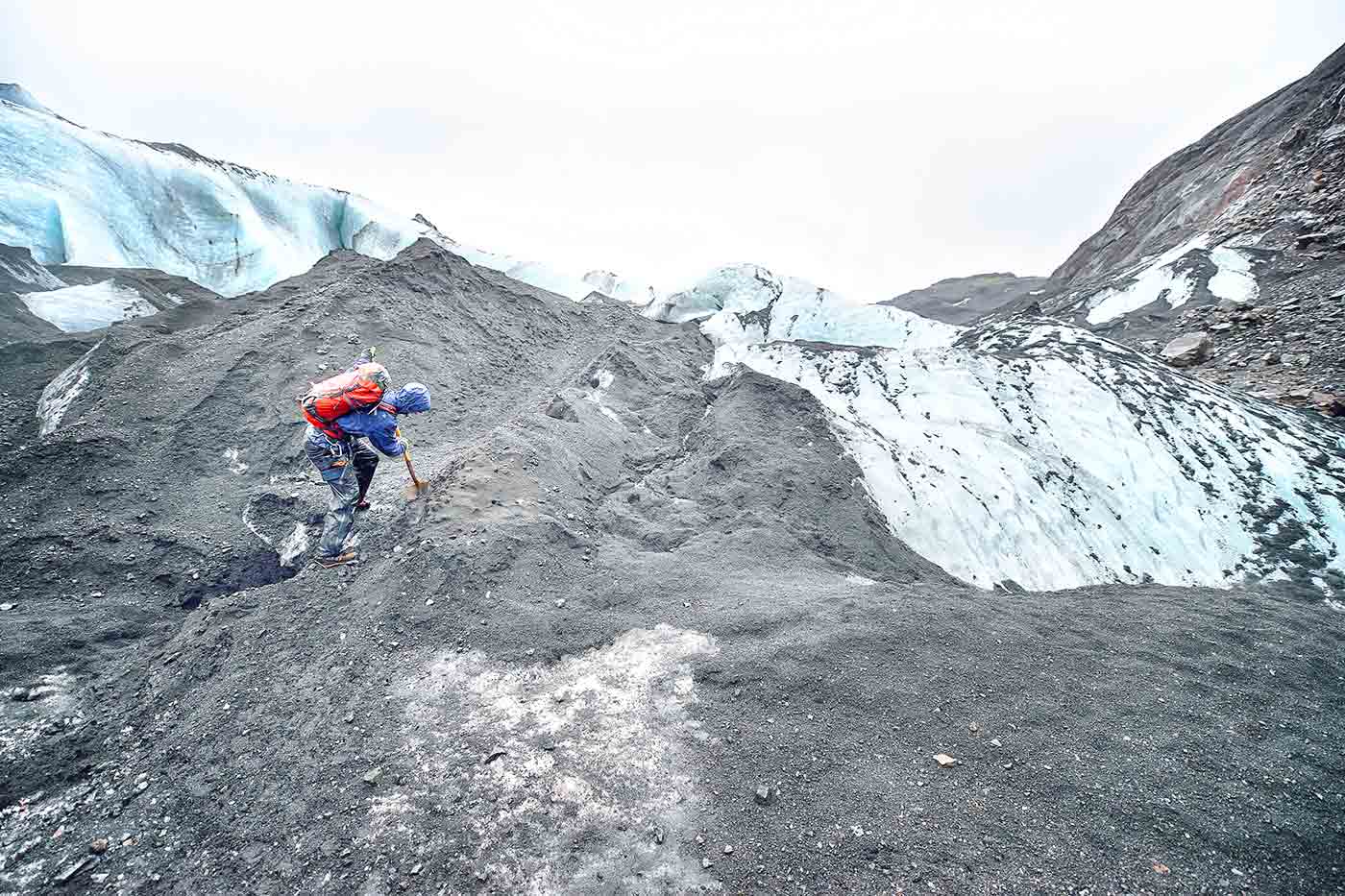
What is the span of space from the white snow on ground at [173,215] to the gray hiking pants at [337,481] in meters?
16.6

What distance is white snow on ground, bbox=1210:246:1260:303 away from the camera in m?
12.7

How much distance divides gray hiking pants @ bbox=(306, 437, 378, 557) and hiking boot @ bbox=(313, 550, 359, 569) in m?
0.02

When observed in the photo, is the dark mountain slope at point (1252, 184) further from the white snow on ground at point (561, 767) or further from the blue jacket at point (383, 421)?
the blue jacket at point (383, 421)

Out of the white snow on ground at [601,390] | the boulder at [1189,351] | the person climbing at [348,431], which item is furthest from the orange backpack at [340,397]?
the boulder at [1189,351]

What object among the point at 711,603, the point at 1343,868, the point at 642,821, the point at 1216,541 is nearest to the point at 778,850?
the point at 642,821

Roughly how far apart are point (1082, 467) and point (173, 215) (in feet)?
84.2

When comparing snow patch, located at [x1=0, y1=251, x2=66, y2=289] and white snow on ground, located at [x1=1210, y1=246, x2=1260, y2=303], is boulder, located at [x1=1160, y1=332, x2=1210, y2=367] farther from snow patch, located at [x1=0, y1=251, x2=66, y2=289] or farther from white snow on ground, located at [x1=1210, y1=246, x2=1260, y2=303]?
snow patch, located at [x1=0, y1=251, x2=66, y2=289]

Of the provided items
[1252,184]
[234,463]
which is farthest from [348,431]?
[1252,184]

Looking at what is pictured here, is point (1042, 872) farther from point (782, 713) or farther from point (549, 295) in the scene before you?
point (549, 295)

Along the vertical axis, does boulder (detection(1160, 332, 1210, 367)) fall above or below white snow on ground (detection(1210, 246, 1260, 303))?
below

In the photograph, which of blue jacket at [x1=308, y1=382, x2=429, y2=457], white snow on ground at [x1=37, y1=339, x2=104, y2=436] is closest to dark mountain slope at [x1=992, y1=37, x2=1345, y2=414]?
blue jacket at [x1=308, y1=382, x2=429, y2=457]

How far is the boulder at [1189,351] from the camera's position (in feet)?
37.9

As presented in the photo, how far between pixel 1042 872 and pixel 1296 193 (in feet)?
64.4

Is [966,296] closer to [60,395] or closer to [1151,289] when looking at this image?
[1151,289]
